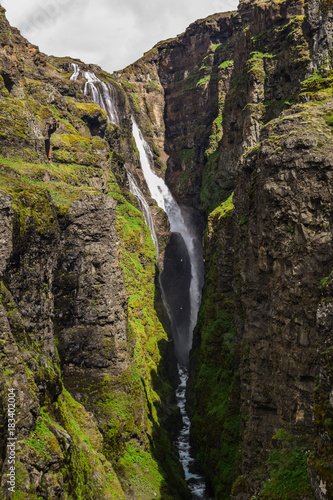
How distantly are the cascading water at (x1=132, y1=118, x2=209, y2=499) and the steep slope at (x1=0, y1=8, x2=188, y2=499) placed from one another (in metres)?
2.88

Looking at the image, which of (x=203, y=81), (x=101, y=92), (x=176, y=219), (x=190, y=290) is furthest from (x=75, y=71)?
(x=190, y=290)

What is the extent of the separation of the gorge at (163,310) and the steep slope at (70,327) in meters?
0.13

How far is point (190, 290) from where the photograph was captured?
87625mm

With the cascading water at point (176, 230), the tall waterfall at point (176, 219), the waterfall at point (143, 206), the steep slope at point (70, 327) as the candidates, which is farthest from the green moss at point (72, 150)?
the tall waterfall at point (176, 219)

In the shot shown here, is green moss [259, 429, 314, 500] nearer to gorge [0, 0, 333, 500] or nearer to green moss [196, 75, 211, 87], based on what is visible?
gorge [0, 0, 333, 500]

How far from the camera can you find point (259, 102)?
57438mm

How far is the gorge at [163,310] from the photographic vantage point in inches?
709

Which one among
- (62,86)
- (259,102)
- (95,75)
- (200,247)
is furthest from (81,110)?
(200,247)

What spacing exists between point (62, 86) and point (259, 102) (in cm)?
3183

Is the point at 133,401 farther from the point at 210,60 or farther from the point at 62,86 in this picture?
the point at 210,60

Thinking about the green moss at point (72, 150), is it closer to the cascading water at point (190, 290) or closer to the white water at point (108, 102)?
the white water at point (108, 102)

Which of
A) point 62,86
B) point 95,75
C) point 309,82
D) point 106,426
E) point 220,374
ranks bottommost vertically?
point 106,426

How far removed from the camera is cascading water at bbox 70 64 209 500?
5429 cm

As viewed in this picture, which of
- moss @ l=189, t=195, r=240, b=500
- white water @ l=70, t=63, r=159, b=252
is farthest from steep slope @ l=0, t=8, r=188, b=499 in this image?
white water @ l=70, t=63, r=159, b=252
